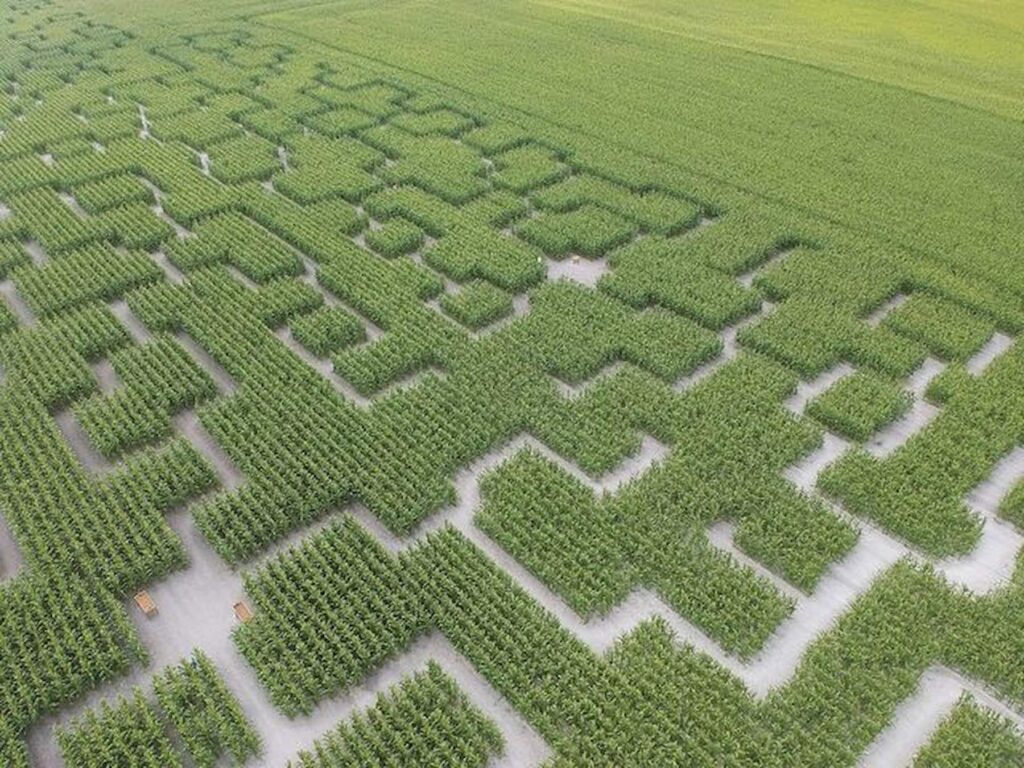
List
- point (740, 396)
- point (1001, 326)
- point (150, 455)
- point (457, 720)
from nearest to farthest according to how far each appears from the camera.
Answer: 1. point (457, 720)
2. point (150, 455)
3. point (740, 396)
4. point (1001, 326)

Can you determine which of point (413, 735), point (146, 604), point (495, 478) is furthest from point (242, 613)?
point (495, 478)

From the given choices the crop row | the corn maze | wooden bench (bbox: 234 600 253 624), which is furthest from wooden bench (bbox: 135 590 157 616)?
the crop row

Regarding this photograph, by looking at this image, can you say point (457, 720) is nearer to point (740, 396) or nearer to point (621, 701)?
point (621, 701)

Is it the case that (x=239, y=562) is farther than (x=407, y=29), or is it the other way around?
(x=407, y=29)

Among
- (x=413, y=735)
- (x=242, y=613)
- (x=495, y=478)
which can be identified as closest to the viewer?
(x=413, y=735)

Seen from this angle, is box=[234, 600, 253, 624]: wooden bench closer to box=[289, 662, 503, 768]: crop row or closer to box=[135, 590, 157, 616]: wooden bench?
box=[135, 590, 157, 616]: wooden bench

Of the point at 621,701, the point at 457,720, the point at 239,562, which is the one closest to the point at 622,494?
the point at 621,701

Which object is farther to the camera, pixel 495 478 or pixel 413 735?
pixel 495 478

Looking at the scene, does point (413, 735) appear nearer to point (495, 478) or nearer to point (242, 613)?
point (242, 613)
